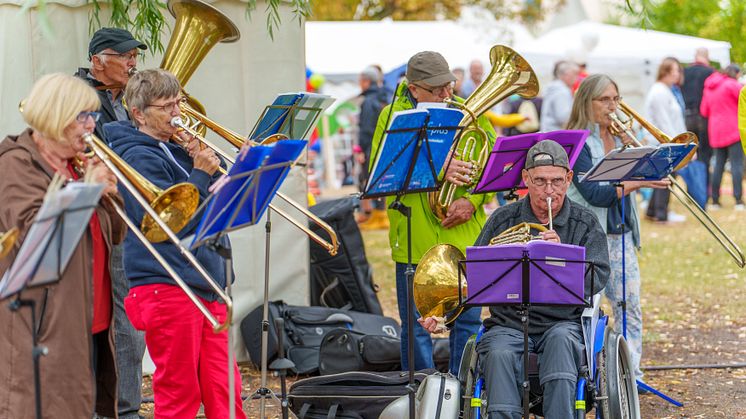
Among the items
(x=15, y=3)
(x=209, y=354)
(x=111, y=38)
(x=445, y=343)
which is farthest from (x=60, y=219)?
(x=445, y=343)

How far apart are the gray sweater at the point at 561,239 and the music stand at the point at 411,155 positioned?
0.47 metres

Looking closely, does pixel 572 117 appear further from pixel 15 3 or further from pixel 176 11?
pixel 15 3

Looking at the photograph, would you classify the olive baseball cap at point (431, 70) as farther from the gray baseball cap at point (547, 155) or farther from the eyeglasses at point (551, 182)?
the eyeglasses at point (551, 182)

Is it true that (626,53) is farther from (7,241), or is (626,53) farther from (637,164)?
(7,241)

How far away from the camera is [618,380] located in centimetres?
446

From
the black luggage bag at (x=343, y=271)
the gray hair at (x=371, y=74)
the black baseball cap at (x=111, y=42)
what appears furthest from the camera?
the gray hair at (x=371, y=74)

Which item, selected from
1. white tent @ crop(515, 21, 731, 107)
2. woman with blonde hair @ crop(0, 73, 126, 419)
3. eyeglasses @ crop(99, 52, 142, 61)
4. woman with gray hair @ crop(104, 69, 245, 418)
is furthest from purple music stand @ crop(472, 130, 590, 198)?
white tent @ crop(515, 21, 731, 107)

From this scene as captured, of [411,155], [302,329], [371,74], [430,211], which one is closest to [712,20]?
[371,74]

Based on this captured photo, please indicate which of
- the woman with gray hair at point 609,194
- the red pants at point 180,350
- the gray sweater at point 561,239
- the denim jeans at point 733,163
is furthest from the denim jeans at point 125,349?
the denim jeans at point 733,163

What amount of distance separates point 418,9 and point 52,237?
2240 centimetres

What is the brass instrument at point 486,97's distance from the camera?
18.3 feet

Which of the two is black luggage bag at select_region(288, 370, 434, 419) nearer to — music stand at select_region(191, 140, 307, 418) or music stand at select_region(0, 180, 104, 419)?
music stand at select_region(191, 140, 307, 418)

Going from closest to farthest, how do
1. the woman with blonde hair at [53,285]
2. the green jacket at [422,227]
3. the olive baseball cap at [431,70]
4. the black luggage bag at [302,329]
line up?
the woman with blonde hair at [53,285] < the olive baseball cap at [431,70] < the green jacket at [422,227] < the black luggage bag at [302,329]

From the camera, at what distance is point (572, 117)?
6215mm
